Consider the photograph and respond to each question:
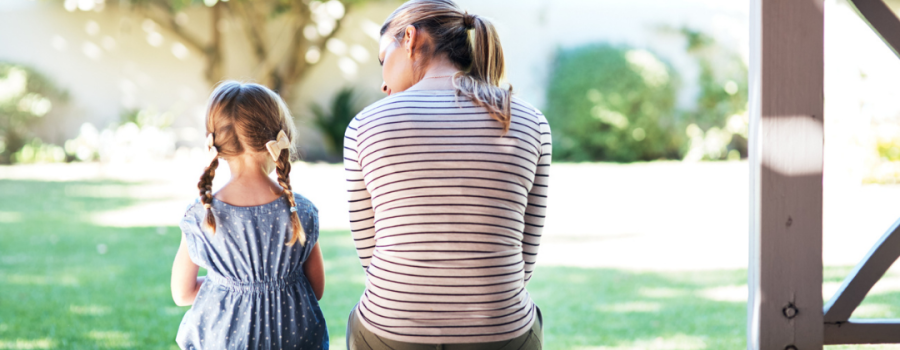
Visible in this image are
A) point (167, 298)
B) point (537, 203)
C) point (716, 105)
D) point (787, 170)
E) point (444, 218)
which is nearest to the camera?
point (444, 218)

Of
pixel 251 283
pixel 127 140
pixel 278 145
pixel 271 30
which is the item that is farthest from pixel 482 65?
pixel 271 30

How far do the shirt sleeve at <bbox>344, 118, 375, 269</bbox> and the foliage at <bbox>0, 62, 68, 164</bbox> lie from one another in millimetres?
11253

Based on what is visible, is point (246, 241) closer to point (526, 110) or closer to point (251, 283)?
point (251, 283)

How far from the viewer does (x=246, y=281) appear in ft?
6.10

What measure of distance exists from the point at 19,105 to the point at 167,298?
8.54 m

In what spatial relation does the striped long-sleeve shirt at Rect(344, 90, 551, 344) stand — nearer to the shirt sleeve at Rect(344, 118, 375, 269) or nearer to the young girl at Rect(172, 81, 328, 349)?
the shirt sleeve at Rect(344, 118, 375, 269)

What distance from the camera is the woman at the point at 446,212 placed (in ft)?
4.86

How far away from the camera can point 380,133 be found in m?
1.52

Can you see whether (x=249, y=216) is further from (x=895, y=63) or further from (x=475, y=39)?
(x=895, y=63)

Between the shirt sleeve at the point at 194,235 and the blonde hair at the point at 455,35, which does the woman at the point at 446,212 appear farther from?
the shirt sleeve at the point at 194,235

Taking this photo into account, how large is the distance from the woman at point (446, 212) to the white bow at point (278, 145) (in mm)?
299

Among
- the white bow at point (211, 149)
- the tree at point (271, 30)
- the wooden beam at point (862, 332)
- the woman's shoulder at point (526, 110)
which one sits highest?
the tree at point (271, 30)

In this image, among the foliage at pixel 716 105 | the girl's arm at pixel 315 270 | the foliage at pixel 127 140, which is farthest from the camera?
the foliage at pixel 716 105

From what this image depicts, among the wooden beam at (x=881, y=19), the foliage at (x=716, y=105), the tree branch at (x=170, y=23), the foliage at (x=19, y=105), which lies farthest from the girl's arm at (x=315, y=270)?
the tree branch at (x=170, y=23)
